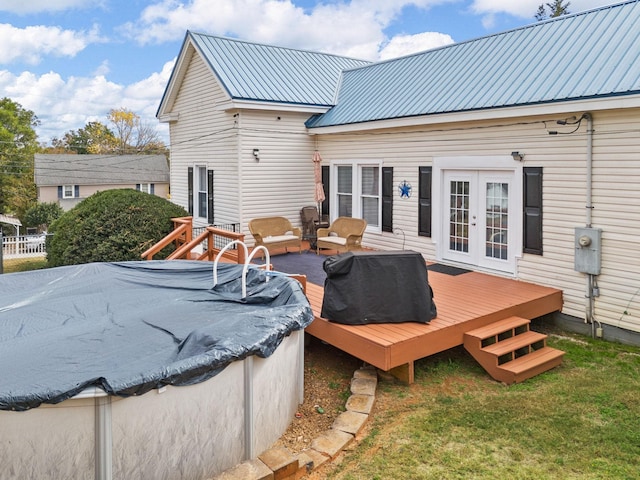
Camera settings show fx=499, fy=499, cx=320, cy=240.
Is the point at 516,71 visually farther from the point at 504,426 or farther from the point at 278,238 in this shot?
the point at 504,426

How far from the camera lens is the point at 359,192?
1145 cm

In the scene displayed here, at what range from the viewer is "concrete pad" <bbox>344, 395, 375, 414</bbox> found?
16.4 feet

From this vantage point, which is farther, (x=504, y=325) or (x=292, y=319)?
(x=504, y=325)

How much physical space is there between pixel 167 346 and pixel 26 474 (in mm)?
1410

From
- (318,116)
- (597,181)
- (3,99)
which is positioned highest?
(3,99)

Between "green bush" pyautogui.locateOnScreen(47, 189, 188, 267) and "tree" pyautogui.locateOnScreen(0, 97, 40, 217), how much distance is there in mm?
29869

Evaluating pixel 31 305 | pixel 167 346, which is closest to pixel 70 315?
pixel 31 305

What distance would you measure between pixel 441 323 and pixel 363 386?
132 centimetres

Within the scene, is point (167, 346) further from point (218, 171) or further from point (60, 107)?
point (60, 107)

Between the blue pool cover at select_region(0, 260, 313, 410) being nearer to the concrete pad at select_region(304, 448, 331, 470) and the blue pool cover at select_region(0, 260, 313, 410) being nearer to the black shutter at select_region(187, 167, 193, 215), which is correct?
the concrete pad at select_region(304, 448, 331, 470)

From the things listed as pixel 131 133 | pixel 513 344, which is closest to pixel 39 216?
pixel 131 133

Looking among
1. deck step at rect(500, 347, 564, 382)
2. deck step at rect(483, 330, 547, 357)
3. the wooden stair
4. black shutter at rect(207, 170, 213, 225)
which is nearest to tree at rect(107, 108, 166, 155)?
black shutter at rect(207, 170, 213, 225)

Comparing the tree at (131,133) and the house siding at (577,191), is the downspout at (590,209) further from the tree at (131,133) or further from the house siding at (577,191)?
the tree at (131,133)

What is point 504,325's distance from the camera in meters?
6.45
